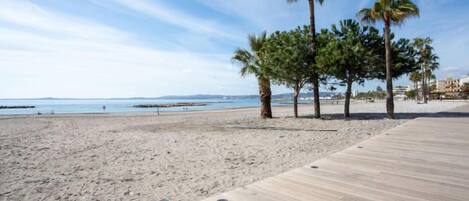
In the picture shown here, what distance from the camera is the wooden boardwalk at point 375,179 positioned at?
9.93 feet

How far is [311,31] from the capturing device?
49.3 feet

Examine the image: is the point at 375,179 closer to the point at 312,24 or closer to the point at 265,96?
the point at 312,24

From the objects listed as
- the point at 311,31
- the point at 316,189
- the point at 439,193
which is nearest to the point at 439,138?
the point at 439,193

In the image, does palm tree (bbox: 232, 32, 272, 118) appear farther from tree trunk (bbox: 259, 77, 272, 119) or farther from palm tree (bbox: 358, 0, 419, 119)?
palm tree (bbox: 358, 0, 419, 119)

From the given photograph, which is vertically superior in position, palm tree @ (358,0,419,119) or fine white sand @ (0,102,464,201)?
palm tree @ (358,0,419,119)

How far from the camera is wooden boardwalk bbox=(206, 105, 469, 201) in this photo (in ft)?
9.93

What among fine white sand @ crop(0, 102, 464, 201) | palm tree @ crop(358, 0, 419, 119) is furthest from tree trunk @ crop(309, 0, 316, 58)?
fine white sand @ crop(0, 102, 464, 201)

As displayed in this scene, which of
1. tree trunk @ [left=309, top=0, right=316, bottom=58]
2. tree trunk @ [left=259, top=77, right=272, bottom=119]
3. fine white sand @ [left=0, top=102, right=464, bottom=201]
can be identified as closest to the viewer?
fine white sand @ [left=0, top=102, right=464, bottom=201]

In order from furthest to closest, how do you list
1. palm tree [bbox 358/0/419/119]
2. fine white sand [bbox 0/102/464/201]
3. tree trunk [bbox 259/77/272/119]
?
tree trunk [bbox 259/77/272/119] → palm tree [bbox 358/0/419/119] → fine white sand [bbox 0/102/464/201]

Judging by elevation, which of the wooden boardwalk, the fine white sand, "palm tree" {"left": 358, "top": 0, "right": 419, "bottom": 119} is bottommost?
the fine white sand

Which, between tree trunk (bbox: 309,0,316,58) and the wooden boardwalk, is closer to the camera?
the wooden boardwalk

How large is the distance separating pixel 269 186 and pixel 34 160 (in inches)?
257

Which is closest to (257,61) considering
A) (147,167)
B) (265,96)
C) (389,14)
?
(265,96)

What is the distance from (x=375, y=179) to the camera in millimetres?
3570
